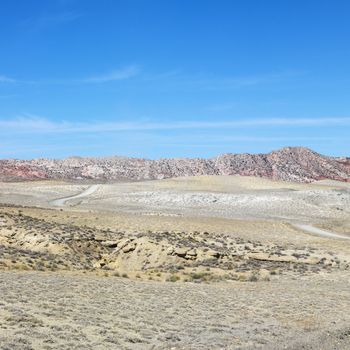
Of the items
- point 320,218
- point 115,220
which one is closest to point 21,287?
point 115,220

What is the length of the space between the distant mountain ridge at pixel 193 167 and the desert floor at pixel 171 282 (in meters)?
109

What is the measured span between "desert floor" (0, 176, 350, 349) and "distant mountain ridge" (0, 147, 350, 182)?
109359 mm

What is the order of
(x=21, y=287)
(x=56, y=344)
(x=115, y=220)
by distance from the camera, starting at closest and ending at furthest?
(x=56, y=344) < (x=21, y=287) < (x=115, y=220)

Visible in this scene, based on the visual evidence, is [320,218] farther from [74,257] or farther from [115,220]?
[74,257]

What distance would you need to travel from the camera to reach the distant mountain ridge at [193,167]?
164m

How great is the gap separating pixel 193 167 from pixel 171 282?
491ft

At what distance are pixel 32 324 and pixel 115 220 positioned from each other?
31179 millimetres

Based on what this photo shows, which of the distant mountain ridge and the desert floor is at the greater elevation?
the distant mountain ridge

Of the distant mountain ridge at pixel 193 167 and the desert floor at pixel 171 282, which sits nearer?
the desert floor at pixel 171 282

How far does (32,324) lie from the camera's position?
14531 mm

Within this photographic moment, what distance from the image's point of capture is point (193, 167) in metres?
175

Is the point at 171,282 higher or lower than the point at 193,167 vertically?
lower

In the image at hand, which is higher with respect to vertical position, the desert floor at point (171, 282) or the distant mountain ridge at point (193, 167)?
the distant mountain ridge at point (193, 167)

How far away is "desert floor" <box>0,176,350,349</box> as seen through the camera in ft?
49.6
